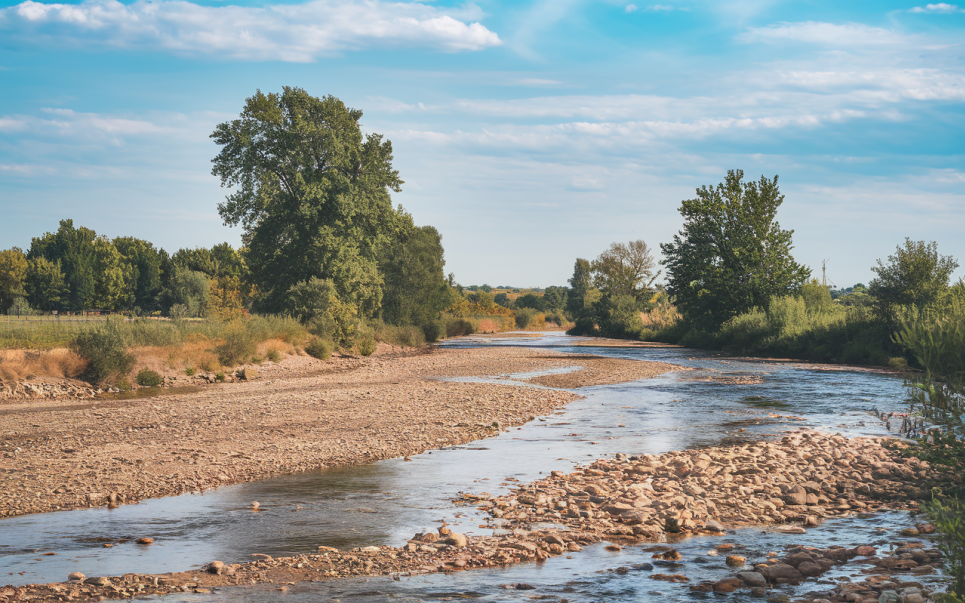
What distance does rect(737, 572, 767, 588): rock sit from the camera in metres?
7.21

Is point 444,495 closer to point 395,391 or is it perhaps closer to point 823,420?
point 823,420

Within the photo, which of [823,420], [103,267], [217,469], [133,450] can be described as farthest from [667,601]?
[103,267]

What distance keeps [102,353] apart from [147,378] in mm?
1998

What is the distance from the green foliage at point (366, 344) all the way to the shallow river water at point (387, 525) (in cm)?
3019

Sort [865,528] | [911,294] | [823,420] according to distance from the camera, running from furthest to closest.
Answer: [911,294] → [823,420] → [865,528]

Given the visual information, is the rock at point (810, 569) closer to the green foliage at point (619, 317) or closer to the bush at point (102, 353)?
the bush at point (102, 353)

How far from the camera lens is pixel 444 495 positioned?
36.2 ft

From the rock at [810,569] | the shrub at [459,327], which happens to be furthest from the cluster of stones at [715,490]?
the shrub at [459,327]

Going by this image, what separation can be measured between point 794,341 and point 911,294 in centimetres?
849

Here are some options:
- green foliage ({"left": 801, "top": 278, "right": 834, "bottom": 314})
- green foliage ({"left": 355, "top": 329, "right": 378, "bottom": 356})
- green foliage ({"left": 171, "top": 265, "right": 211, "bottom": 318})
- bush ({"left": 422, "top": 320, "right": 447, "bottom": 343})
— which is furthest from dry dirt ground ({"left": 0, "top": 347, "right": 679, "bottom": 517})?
green foliage ({"left": 171, "top": 265, "right": 211, "bottom": 318})

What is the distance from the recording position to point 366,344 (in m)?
47.8

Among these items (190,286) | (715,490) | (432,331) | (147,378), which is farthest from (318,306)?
(190,286)

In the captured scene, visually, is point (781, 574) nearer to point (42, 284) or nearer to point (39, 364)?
point (39, 364)

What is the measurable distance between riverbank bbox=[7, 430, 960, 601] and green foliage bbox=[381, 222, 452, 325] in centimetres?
5312
